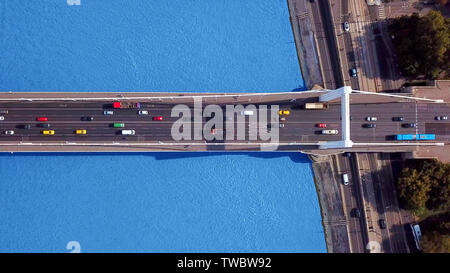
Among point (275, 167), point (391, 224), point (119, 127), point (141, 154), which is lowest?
point (391, 224)

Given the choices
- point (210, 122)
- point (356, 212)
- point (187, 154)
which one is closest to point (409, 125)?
point (356, 212)

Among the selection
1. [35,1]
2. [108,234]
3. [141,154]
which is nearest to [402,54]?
[141,154]

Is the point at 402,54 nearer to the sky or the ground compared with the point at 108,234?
nearer to the sky

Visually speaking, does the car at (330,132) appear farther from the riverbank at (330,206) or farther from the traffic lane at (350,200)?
the riverbank at (330,206)

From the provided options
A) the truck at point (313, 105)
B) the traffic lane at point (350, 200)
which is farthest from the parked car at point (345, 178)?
the truck at point (313, 105)

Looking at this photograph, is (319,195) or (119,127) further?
(319,195)

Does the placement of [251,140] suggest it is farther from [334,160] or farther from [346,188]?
[346,188]

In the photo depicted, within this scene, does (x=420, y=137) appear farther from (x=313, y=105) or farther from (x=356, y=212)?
(x=313, y=105)
